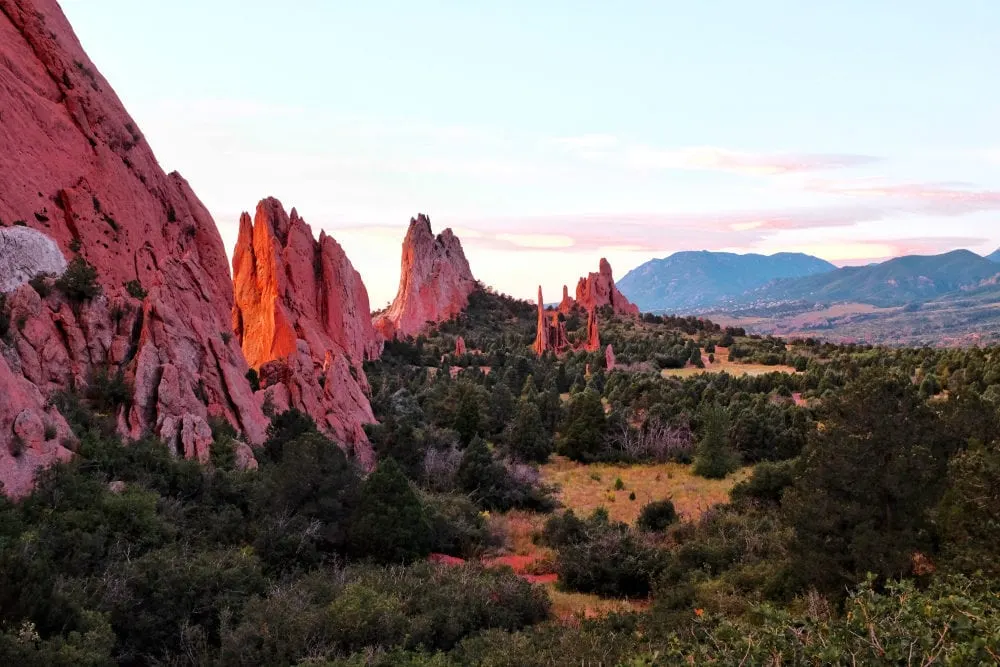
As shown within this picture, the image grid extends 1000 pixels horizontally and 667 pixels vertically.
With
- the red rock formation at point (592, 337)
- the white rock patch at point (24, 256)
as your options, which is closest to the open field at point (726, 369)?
the red rock formation at point (592, 337)

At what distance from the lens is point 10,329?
1543cm

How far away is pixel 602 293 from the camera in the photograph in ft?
290

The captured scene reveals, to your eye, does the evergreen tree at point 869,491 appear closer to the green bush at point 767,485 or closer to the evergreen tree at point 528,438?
the green bush at point 767,485

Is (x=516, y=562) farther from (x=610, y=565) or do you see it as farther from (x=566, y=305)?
(x=566, y=305)

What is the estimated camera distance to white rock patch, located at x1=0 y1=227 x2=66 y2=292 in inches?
656

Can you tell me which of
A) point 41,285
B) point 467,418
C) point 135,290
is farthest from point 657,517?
point 41,285

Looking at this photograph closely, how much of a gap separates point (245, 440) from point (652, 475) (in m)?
17.8

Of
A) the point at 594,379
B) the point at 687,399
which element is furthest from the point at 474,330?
the point at 687,399

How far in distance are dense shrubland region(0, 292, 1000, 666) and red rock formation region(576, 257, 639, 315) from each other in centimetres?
6471

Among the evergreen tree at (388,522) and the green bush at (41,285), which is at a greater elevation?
the green bush at (41,285)

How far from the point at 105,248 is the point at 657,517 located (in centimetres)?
1821

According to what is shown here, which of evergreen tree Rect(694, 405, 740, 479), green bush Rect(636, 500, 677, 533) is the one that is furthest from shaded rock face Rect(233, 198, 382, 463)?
evergreen tree Rect(694, 405, 740, 479)

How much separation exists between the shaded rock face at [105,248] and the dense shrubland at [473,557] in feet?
3.16

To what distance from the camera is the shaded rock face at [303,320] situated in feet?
78.7
